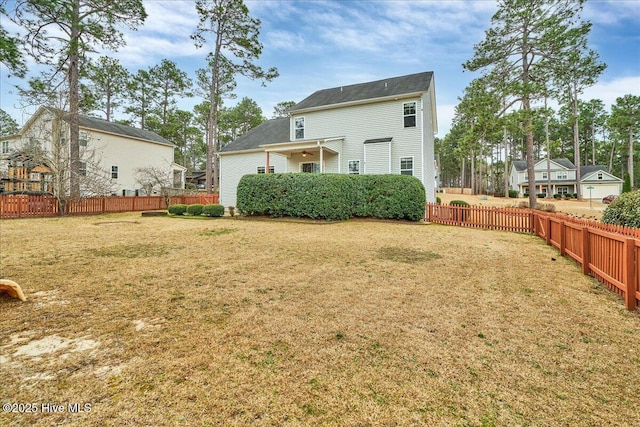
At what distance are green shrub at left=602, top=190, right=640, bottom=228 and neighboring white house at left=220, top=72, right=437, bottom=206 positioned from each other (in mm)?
8635

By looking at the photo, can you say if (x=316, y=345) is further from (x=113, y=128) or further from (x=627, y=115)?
(x=627, y=115)

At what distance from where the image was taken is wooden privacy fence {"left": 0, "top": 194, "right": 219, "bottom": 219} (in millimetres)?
14170

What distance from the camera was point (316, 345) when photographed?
279 cm

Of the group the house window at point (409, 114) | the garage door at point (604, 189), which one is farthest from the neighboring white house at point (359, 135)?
the garage door at point (604, 189)

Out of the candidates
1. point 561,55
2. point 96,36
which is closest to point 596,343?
point 561,55

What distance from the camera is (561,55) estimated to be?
53.1 feet

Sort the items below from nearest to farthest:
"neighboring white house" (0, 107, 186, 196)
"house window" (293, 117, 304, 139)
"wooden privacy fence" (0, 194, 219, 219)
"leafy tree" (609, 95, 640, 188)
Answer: "wooden privacy fence" (0, 194, 219, 219) → "house window" (293, 117, 304, 139) → "neighboring white house" (0, 107, 186, 196) → "leafy tree" (609, 95, 640, 188)

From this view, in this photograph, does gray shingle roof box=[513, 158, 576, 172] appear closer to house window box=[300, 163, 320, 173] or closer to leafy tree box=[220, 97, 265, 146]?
leafy tree box=[220, 97, 265, 146]

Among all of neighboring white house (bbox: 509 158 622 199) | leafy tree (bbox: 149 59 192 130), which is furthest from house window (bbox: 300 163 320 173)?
neighboring white house (bbox: 509 158 622 199)

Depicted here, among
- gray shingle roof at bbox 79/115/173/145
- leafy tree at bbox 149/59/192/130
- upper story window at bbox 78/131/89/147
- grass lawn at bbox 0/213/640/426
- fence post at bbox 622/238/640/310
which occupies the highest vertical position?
leafy tree at bbox 149/59/192/130

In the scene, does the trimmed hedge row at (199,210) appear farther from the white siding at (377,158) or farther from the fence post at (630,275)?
the fence post at (630,275)

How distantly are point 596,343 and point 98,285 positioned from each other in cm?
640

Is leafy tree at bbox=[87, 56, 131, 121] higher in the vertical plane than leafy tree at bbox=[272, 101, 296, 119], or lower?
lower

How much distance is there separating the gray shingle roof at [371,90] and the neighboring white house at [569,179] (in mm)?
34914
